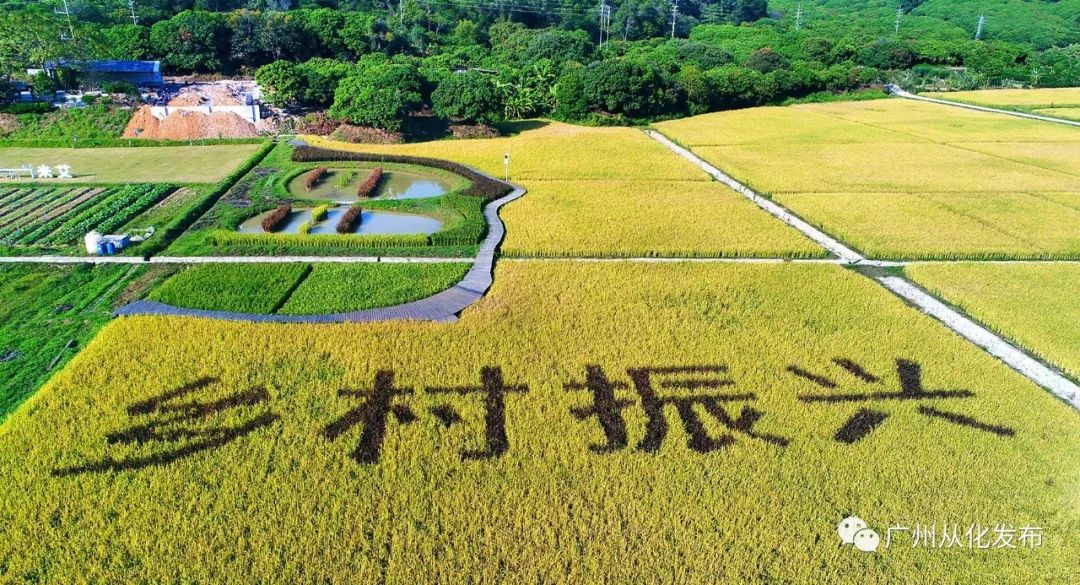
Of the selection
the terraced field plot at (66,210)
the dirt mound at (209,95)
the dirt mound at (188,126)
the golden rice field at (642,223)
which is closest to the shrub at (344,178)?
the terraced field plot at (66,210)

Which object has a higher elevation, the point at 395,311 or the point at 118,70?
the point at 118,70

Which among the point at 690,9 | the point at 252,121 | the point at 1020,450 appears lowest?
the point at 1020,450

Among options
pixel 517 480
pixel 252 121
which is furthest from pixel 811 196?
pixel 252 121

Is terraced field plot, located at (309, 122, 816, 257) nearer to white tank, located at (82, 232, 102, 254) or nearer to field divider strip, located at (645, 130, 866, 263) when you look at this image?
field divider strip, located at (645, 130, 866, 263)

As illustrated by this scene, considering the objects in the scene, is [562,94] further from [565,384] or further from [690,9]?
[690,9]

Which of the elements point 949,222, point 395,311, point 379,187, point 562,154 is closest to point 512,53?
point 562,154

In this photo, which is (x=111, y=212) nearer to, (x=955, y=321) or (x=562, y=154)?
(x=562, y=154)
